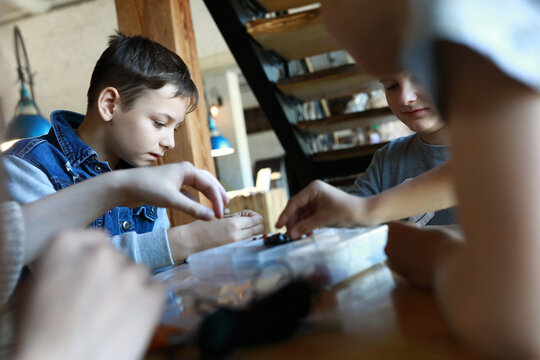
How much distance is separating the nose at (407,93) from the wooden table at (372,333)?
0.96 m

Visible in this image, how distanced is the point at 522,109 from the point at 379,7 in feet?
0.41

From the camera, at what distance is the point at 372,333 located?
399 mm

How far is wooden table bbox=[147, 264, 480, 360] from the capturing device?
1.18ft

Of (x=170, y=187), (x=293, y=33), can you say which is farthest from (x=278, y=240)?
(x=293, y=33)

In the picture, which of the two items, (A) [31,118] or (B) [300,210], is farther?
(A) [31,118]

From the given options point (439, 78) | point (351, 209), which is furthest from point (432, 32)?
point (351, 209)

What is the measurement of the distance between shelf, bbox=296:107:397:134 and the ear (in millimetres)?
1304

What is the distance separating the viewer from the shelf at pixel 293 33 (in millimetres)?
1994

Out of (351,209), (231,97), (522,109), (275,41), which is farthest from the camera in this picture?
(231,97)

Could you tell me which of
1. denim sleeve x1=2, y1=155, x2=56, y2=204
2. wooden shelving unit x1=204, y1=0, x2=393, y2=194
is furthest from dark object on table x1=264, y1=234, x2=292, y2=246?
wooden shelving unit x1=204, y1=0, x2=393, y2=194

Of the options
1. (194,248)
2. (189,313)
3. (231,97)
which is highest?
(189,313)

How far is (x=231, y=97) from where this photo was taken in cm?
820

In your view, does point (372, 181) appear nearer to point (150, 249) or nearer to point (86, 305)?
A: point (150, 249)

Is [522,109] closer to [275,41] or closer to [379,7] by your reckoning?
[379,7]
